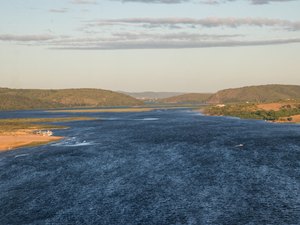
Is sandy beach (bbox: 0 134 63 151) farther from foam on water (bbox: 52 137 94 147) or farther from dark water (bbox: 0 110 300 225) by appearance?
dark water (bbox: 0 110 300 225)

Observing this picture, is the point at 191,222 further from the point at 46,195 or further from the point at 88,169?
the point at 88,169

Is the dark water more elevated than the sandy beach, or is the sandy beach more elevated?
the sandy beach

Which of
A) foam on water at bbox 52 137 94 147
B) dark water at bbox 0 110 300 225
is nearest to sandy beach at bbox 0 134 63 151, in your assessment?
foam on water at bbox 52 137 94 147

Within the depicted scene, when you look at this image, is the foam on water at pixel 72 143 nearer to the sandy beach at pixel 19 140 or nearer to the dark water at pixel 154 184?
the dark water at pixel 154 184

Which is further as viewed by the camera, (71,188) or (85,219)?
(71,188)

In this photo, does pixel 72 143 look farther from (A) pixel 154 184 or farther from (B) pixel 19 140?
(A) pixel 154 184

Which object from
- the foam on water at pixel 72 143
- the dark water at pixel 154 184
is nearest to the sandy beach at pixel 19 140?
the foam on water at pixel 72 143

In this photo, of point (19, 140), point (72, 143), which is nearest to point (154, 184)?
point (72, 143)

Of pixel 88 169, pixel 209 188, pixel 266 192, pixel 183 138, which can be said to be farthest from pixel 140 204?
pixel 183 138
